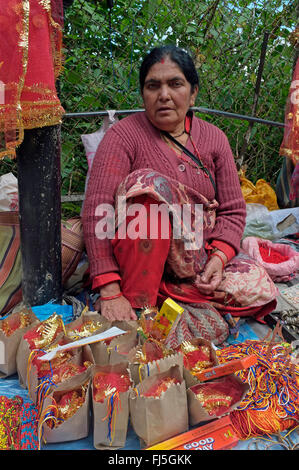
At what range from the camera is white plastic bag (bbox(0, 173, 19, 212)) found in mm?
2420

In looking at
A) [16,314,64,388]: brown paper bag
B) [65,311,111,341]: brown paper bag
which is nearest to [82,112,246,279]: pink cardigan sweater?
[65,311,111,341]: brown paper bag

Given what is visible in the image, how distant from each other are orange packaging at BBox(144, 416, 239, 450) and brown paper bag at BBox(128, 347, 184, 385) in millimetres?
187

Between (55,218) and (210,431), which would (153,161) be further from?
(210,431)

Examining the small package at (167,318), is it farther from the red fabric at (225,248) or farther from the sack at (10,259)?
the sack at (10,259)

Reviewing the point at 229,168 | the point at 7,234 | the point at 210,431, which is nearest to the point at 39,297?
the point at 7,234

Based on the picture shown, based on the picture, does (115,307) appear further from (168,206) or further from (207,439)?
(207,439)

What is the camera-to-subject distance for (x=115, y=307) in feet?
6.13

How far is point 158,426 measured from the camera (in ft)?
4.06

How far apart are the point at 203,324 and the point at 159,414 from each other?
0.69 m

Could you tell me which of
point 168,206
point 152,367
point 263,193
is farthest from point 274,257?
point 152,367

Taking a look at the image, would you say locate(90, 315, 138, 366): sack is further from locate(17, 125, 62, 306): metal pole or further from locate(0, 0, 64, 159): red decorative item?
locate(0, 0, 64, 159): red decorative item

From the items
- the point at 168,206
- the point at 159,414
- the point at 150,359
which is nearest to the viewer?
the point at 159,414

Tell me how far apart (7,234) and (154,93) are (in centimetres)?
100
